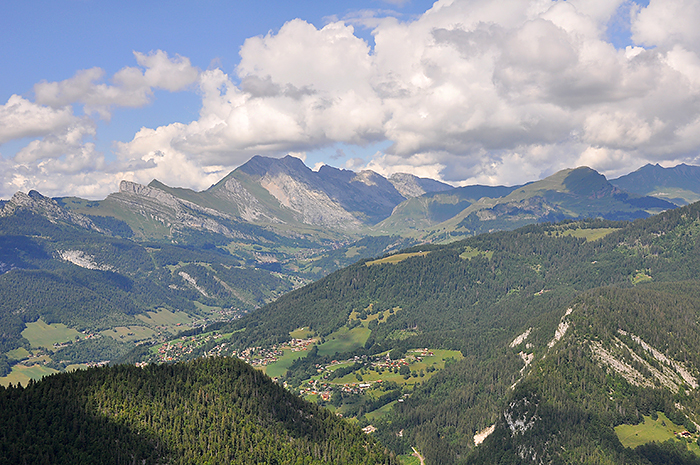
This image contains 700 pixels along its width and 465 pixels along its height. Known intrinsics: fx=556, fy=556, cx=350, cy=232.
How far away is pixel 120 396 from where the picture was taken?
168 meters

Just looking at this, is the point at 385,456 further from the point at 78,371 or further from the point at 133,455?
the point at 78,371

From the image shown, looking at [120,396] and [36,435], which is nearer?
[36,435]

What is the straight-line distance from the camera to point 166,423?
16462 cm

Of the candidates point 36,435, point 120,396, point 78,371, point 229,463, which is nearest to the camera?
point 36,435

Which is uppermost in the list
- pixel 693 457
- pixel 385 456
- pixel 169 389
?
pixel 169 389

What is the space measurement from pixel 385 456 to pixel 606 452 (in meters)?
78.7

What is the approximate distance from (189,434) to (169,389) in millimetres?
22147

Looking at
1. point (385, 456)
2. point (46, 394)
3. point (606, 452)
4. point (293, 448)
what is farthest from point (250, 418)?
point (606, 452)

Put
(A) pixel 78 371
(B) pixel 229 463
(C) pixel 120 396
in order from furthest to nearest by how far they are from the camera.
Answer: (A) pixel 78 371
(C) pixel 120 396
(B) pixel 229 463

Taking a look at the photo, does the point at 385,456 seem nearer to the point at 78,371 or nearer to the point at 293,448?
the point at 293,448

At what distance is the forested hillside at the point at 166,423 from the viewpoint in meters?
144

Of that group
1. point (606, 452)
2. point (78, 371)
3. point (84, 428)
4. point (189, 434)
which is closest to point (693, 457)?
point (606, 452)

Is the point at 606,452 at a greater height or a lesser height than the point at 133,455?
lesser

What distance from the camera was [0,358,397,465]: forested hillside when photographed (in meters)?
144
